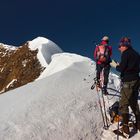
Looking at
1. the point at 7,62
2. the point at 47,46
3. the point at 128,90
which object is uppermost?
the point at 128,90

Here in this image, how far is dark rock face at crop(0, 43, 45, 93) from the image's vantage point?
116 ft

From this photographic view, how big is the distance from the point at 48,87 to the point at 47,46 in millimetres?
22169

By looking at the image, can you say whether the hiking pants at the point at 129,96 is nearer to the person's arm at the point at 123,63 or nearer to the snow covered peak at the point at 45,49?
the person's arm at the point at 123,63

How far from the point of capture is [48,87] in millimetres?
15531

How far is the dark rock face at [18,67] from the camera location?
116 ft

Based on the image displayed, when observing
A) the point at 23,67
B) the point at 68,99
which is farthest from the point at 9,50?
the point at 68,99

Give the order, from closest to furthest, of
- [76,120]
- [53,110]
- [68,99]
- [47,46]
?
1. [76,120]
2. [53,110]
3. [68,99]
4. [47,46]

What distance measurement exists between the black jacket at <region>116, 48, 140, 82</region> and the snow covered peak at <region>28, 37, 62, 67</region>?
23855 millimetres

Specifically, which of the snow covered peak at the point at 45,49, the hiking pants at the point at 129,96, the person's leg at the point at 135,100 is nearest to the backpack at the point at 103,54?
the hiking pants at the point at 129,96

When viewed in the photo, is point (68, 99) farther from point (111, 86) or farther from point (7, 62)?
point (7, 62)

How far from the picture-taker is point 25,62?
40.0 meters

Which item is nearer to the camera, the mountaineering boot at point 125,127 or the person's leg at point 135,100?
the mountaineering boot at point 125,127

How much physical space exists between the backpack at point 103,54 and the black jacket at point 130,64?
3624 millimetres

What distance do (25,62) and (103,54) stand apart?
26.9 metres
